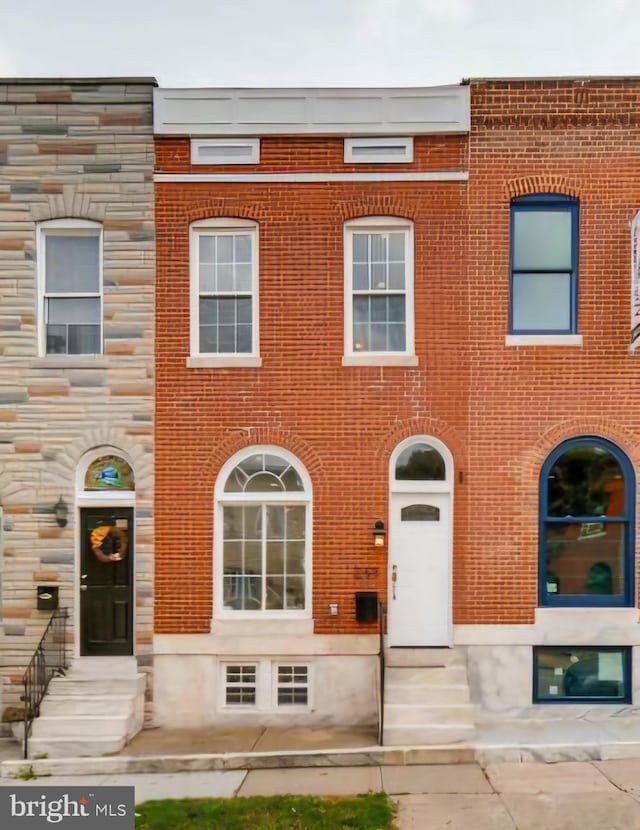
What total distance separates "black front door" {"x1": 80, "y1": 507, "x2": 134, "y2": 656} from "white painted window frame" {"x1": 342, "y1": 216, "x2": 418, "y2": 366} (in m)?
3.64

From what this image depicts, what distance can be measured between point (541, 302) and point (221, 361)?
4266mm

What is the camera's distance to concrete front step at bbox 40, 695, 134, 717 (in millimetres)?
8078

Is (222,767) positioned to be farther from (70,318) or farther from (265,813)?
(70,318)

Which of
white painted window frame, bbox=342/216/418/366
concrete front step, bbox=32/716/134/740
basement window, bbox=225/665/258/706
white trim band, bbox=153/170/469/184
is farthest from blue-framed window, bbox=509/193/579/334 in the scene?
concrete front step, bbox=32/716/134/740

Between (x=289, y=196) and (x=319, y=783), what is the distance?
6.96m

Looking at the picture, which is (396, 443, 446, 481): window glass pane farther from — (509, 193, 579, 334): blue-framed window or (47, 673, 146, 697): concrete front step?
(47, 673, 146, 697): concrete front step

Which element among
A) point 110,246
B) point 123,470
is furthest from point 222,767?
point 110,246

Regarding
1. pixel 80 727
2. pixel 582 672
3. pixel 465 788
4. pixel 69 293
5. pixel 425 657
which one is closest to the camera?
pixel 465 788

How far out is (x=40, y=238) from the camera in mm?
8953

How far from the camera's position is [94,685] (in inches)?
332

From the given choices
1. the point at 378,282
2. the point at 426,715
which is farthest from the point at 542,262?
the point at 426,715

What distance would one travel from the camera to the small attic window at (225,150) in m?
8.88

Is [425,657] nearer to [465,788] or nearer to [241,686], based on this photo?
[465,788]

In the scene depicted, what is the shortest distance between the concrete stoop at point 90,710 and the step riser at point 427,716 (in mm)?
3102
